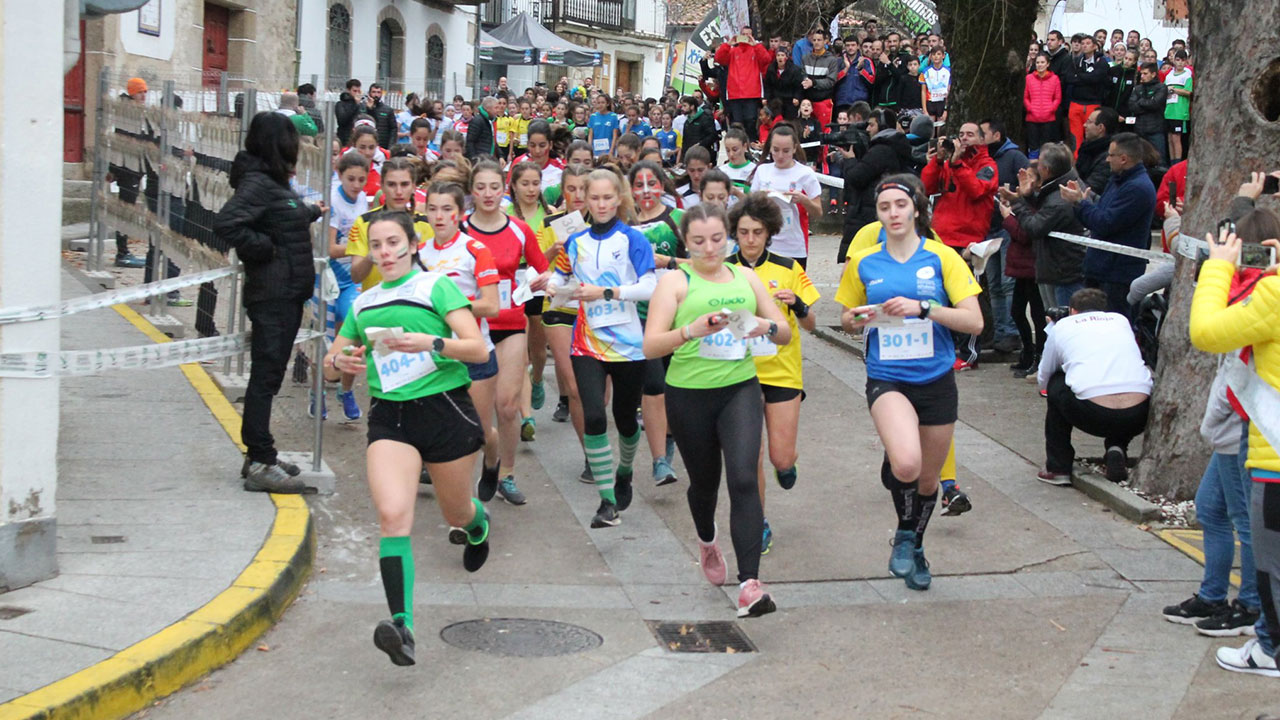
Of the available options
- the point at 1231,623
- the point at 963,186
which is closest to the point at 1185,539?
the point at 1231,623

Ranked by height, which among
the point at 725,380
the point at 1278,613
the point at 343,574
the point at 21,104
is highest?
the point at 21,104

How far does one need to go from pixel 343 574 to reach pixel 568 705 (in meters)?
1.99

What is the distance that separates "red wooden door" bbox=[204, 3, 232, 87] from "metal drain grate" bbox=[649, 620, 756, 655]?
19.6 metres

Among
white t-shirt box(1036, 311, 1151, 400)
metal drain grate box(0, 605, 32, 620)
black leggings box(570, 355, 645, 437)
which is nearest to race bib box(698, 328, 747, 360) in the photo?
black leggings box(570, 355, 645, 437)

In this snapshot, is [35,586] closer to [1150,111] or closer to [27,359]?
[27,359]

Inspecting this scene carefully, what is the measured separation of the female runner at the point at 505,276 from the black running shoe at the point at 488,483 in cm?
7

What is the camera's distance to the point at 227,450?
8391 millimetres

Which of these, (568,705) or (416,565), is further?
(416,565)

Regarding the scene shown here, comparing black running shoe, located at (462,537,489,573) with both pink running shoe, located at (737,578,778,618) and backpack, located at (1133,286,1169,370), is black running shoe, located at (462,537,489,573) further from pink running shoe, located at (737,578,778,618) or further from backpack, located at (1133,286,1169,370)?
backpack, located at (1133,286,1169,370)

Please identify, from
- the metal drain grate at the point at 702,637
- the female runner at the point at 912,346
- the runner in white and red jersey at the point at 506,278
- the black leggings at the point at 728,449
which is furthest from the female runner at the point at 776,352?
the runner in white and red jersey at the point at 506,278

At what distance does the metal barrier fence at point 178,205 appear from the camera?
6.45 meters

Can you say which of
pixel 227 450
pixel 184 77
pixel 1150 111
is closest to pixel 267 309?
pixel 227 450

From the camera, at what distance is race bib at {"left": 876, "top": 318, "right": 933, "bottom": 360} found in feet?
21.7

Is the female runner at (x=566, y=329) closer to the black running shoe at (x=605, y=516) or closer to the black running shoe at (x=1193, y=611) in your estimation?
the black running shoe at (x=605, y=516)
